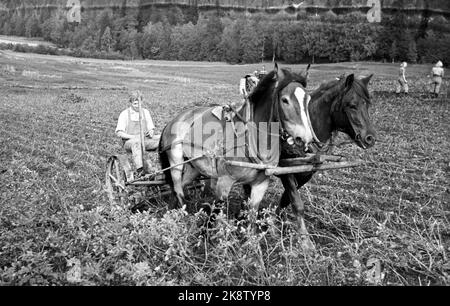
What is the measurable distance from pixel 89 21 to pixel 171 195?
28633mm

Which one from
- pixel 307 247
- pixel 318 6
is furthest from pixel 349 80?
pixel 318 6

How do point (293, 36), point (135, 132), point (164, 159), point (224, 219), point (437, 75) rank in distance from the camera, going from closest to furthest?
point (224, 219)
point (164, 159)
point (135, 132)
point (293, 36)
point (437, 75)

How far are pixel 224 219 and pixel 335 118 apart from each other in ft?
5.70

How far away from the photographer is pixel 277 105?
14.0 ft

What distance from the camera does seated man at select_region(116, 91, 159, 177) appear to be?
19.0 ft

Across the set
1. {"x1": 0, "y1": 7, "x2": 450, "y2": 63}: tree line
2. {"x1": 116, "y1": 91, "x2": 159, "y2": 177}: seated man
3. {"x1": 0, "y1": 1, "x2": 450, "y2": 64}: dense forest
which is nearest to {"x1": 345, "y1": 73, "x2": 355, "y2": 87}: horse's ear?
{"x1": 116, "y1": 91, "x2": 159, "y2": 177}: seated man

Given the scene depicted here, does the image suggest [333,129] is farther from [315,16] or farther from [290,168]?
[315,16]

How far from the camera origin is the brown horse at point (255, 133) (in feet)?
13.5

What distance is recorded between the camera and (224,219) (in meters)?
3.84

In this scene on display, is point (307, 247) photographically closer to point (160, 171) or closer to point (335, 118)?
point (335, 118)

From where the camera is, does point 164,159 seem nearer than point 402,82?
Yes

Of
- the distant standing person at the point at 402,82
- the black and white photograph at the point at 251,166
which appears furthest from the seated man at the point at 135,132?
the distant standing person at the point at 402,82

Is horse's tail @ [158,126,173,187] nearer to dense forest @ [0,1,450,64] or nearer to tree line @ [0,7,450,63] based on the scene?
dense forest @ [0,1,450,64]

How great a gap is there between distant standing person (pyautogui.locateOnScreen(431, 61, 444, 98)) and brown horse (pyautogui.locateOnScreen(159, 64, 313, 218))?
1422 cm
